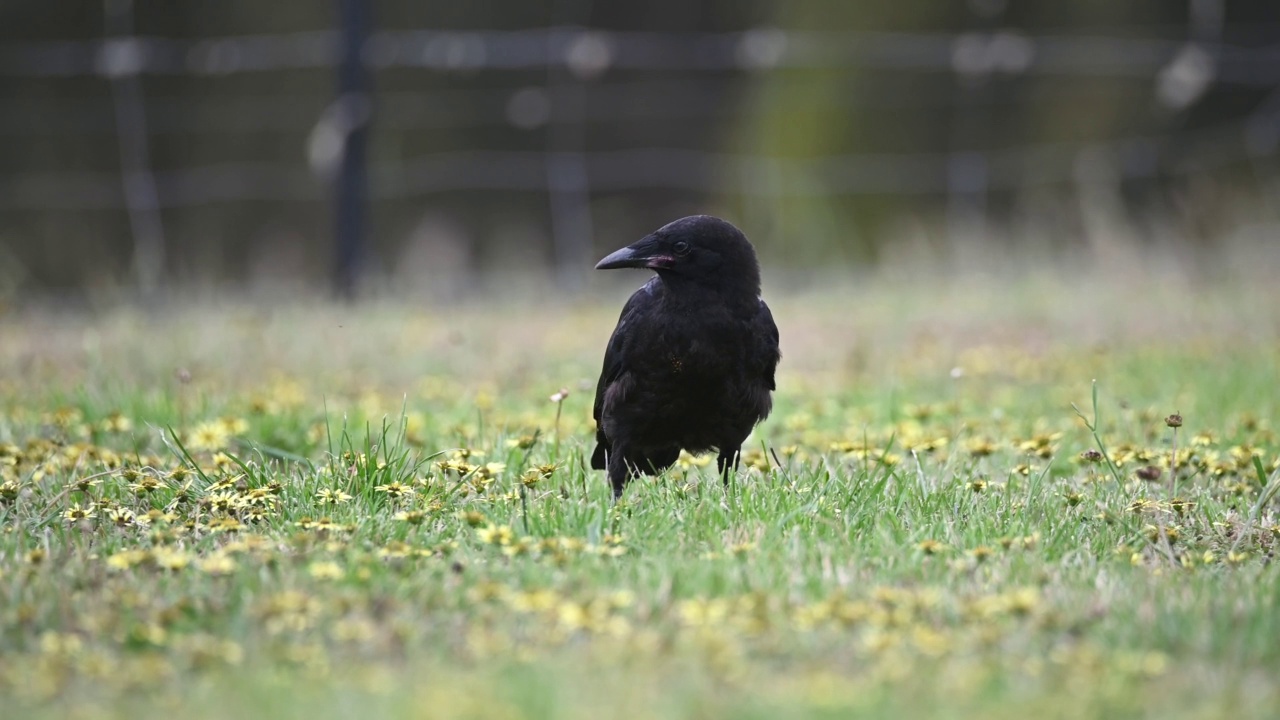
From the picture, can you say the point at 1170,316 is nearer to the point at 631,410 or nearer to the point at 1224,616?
the point at 631,410

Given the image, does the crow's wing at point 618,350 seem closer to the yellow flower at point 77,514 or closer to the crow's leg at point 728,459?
the crow's leg at point 728,459

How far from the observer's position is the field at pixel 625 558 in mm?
2508

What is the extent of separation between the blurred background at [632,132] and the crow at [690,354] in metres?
6.64

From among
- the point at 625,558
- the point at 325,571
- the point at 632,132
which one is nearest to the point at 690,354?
the point at 625,558

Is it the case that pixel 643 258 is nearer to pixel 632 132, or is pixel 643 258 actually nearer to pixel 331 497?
pixel 331 497

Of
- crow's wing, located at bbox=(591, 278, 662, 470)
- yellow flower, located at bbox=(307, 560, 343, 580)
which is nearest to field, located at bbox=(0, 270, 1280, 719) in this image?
yellow flower, located at bbox=(307, 560, 343, 580)

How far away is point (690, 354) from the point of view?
4203 mm

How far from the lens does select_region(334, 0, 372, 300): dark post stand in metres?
9.51

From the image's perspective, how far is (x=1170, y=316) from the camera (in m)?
8.13

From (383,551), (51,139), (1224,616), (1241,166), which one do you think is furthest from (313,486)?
(1241,166)

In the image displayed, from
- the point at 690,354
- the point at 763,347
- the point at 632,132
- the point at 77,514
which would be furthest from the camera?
the point at 632,132

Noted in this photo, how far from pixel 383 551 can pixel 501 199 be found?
8.63 metres

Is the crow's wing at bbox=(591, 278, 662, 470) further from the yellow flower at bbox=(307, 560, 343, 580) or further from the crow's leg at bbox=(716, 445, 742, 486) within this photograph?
the yellow flower at bbox=(307, 560, 343, 580)

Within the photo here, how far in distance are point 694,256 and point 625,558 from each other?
134 centimetres
